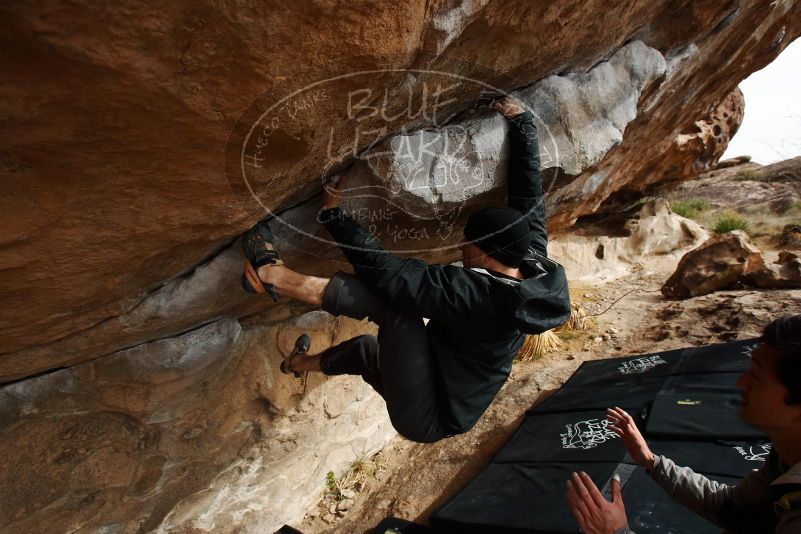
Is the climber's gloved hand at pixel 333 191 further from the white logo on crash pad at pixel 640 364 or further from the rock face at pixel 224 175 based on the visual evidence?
the white logo on crash pad at pixel 640 364

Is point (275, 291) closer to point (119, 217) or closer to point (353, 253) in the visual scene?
point (353, 253)

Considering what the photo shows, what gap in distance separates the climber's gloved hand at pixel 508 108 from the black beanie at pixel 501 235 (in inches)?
19.2

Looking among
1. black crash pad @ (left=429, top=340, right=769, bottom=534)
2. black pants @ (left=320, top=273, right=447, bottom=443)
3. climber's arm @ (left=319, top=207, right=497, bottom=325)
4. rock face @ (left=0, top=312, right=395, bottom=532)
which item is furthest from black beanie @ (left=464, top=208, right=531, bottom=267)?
black crash pad @ (left=429, top=340, right=769, bottom=534)

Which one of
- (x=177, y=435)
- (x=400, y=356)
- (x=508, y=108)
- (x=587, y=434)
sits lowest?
(x=587, y=434)

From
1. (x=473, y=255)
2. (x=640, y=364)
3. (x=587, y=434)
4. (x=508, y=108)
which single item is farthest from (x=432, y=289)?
(x=640, y=364)

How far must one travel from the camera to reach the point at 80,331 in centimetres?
198

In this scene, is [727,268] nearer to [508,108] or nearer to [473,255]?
[508,108]

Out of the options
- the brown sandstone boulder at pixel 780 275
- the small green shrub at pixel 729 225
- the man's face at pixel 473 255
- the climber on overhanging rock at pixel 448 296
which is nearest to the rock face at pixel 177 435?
the climber on overhanging rock at pixel 448 296

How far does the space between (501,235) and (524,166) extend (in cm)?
43

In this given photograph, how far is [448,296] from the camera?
1.71 meters

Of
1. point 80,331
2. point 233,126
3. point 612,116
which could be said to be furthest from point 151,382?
point 612,116

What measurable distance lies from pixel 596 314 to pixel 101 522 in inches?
205

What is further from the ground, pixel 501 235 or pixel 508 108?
pixel 508 108

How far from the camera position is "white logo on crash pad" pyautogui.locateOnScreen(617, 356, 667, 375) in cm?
403
